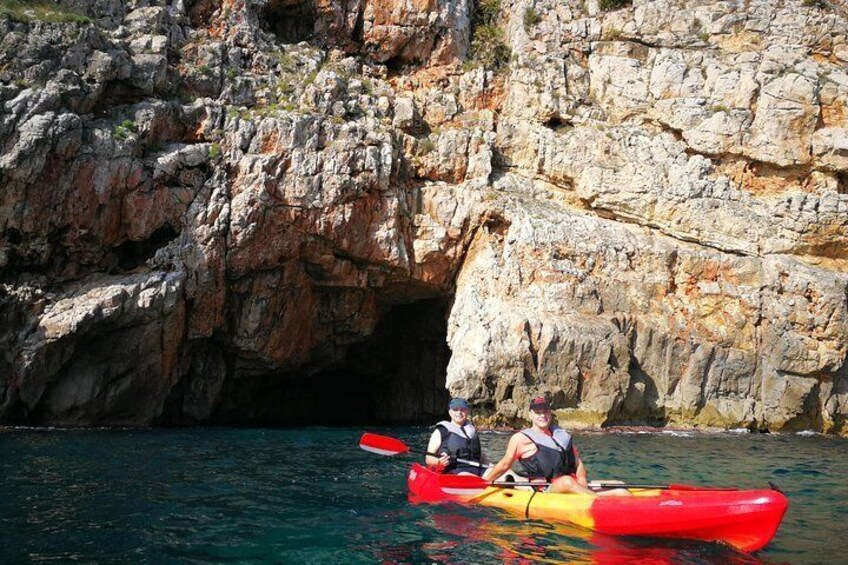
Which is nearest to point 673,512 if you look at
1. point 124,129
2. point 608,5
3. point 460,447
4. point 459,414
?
point 460,447

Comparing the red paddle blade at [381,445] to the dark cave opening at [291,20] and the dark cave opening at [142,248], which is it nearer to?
the dark cave opening at [142,248]

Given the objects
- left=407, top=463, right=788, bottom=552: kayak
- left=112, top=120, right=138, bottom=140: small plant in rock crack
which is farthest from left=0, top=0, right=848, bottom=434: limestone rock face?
left=407, top=463, right=788, bottom=552: kayak

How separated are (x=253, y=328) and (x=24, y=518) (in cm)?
1583

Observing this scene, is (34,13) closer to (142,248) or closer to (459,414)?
(142,248)

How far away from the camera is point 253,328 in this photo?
25.6 metres

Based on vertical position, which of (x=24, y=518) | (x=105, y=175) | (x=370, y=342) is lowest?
(x=24, y=518)

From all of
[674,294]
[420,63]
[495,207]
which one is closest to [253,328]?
[495,207]

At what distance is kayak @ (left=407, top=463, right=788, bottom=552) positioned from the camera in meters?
8.45

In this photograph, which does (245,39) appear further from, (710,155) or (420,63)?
(710,155)

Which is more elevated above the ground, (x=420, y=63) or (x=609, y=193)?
(x=420, y=63)

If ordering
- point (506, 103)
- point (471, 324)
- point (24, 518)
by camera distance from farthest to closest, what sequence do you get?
1. point (506, 103)
2. point (471, 324)
3. point (24, 518)

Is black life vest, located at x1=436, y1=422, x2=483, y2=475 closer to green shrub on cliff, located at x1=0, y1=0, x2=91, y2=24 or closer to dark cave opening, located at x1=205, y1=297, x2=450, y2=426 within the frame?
dark cave opening, located at x1=205, y1=297, x2=450, y2=426

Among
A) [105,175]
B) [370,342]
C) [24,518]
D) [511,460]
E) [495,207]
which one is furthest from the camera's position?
[370,342]

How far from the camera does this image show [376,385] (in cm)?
3478
